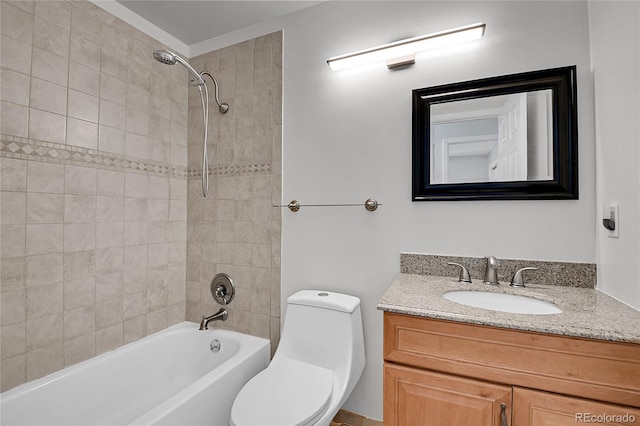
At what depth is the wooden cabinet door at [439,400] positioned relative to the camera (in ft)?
2.94

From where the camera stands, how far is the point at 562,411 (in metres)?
0.82

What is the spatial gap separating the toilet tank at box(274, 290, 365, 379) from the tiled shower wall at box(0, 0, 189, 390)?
3.38 feet

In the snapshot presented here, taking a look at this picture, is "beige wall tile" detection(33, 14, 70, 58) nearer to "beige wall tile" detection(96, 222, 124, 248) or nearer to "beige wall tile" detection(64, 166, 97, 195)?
"beige wall tile" detection(64, 166, 97, 195)

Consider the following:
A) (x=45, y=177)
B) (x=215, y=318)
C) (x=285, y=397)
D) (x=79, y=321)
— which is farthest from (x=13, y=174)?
(x=285, y=397)

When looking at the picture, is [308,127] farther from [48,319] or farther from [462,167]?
[48,319]

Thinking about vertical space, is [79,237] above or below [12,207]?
below

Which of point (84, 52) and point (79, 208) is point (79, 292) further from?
point (84, 52)

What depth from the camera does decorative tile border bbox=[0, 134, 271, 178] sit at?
4.38 ft

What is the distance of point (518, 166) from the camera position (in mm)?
1343

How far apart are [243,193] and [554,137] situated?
1719mm

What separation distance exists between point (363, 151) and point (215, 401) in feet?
4.82

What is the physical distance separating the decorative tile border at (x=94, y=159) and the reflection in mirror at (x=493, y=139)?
3.47ft

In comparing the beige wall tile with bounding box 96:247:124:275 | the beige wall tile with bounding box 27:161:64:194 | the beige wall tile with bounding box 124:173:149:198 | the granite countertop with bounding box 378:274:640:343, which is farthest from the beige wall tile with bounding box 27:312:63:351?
the granite countertop with bounding box 378:274:640:343

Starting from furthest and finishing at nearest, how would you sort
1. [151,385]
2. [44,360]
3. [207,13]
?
[207,13] → [151,385] → [44,360]
